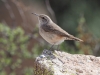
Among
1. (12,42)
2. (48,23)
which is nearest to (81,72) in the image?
(48,23)

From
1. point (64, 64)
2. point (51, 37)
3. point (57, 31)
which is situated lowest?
point (64, 64)

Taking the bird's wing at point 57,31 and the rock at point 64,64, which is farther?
the bird's wing at point 57,31

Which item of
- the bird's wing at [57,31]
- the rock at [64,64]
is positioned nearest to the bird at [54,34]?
the bird's wing at [57,31]

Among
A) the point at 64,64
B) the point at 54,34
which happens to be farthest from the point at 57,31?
the point at 64,64

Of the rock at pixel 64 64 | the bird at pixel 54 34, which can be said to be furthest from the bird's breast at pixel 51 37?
the rock at pixel 64 64

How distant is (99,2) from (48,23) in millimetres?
9894

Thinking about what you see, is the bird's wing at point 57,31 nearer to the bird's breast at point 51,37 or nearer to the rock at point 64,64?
the bird's breast at point 51,37

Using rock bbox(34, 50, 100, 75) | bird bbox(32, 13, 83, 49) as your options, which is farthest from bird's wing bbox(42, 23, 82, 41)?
rock bbox(34, 50, 100, 75)

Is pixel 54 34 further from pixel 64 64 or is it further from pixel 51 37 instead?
pixel 64 64

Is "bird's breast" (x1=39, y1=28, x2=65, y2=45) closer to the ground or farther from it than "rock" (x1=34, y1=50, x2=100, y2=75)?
farther from it

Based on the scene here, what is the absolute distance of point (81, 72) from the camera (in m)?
5.55

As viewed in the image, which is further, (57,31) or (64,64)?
(57,31)

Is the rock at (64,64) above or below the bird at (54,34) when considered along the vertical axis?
below

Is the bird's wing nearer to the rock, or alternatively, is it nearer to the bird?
the bird
